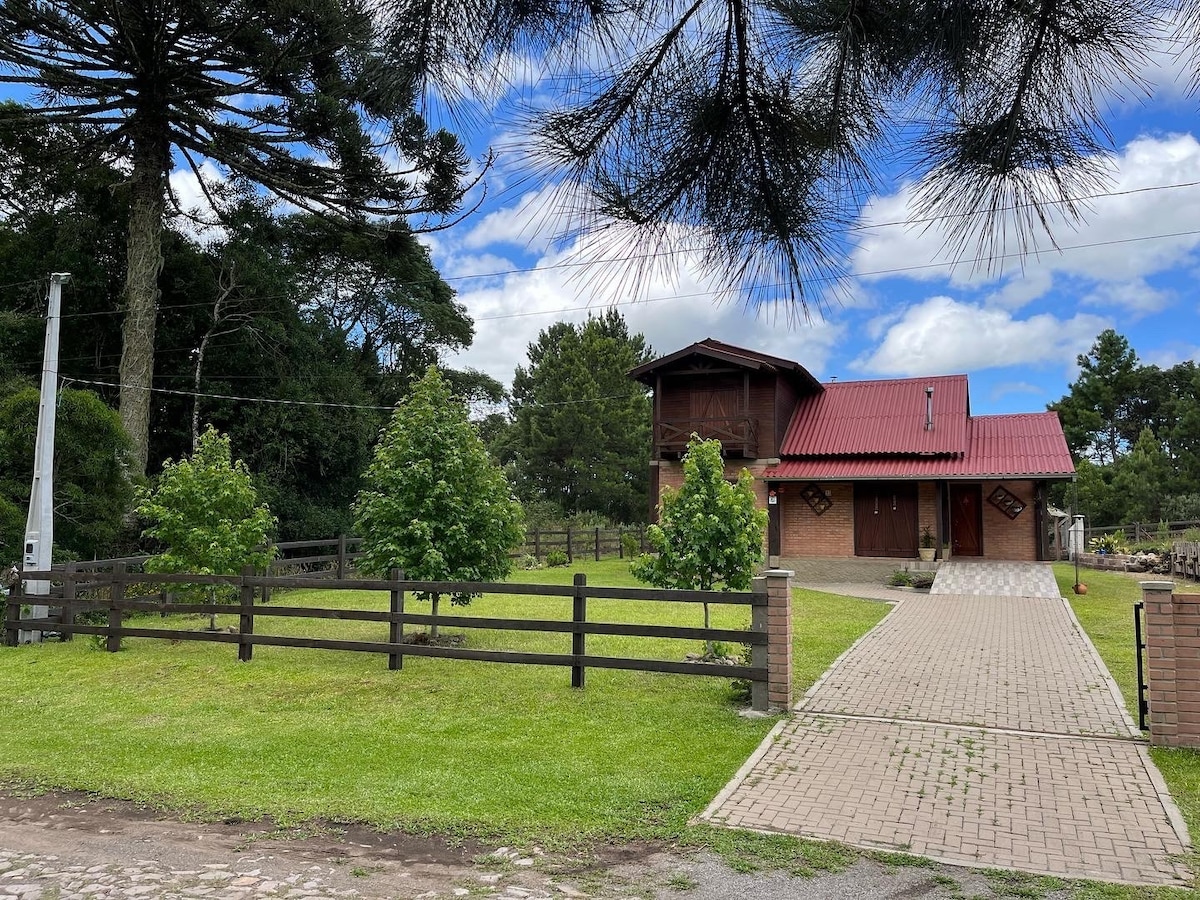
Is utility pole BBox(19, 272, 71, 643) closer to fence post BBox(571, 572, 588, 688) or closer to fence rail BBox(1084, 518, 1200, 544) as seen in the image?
fence post BBox(571, 572, 588, 688)

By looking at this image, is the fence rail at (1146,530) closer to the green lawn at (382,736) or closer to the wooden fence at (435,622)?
the green lawn at (382,736)

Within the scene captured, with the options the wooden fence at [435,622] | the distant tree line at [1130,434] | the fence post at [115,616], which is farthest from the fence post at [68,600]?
the distant tree line at [1130,434]

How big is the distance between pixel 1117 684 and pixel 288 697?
28.7 ft

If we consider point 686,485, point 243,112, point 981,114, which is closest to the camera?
point 981,114

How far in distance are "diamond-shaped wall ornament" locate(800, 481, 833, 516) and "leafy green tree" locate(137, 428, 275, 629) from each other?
50.3 feet

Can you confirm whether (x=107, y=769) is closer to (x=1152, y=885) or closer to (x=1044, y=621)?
(x=1152, y=885)

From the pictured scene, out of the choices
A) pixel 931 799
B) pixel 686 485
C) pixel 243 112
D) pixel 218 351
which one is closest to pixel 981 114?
pixel 931 799

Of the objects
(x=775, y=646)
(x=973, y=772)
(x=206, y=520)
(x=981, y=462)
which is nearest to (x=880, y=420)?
(x=981, y=462)

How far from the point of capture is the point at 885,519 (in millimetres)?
22344

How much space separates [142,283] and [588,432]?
24189mm

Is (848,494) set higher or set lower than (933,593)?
higher

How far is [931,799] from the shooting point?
5.07 meters

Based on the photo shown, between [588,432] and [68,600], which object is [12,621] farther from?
[588,432]

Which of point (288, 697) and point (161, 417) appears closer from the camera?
point (288, 697)
